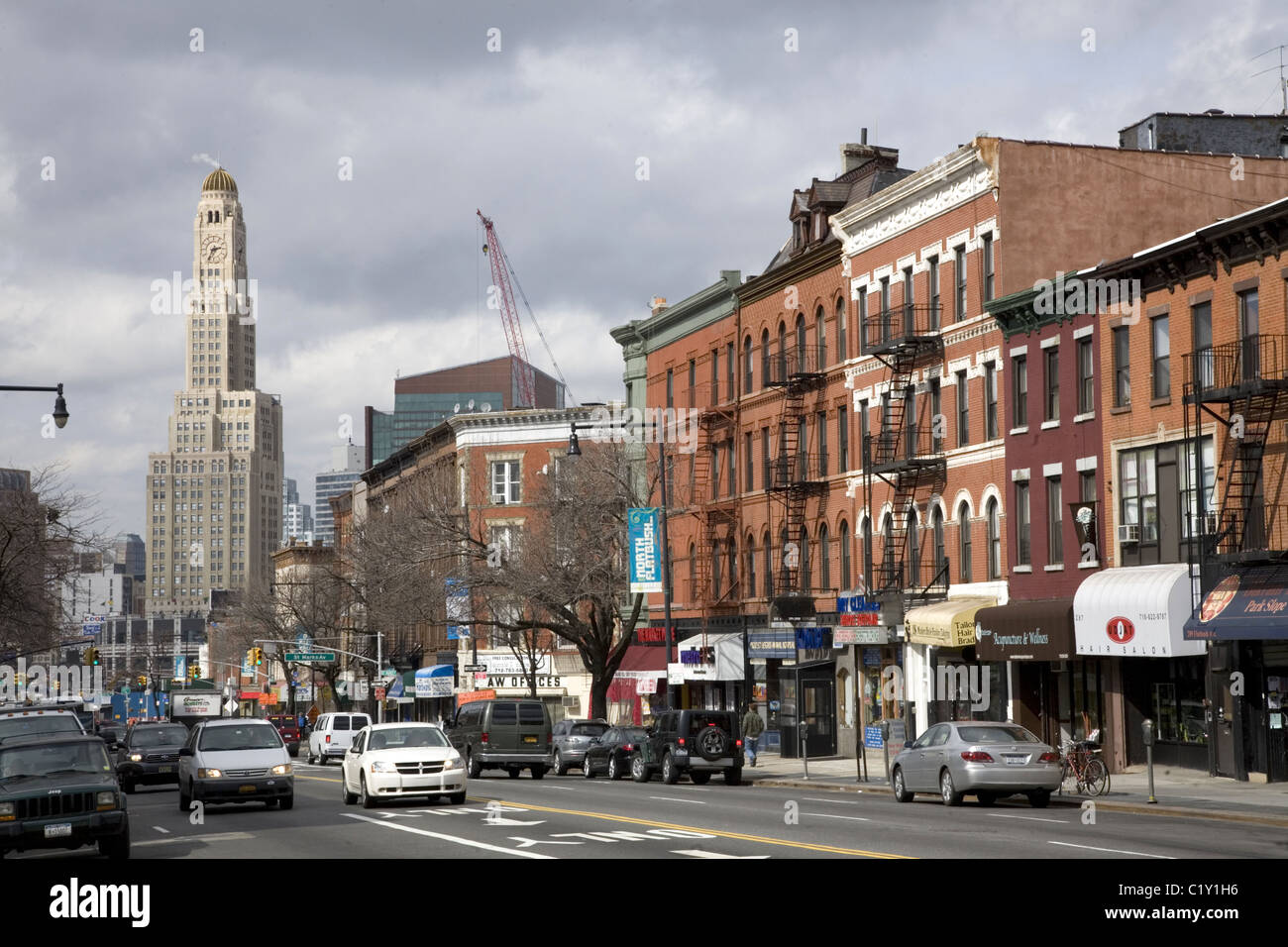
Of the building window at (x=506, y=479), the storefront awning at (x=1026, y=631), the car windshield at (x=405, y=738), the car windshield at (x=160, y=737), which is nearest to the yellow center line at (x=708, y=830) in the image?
the car windshield at (x=405, y=738)

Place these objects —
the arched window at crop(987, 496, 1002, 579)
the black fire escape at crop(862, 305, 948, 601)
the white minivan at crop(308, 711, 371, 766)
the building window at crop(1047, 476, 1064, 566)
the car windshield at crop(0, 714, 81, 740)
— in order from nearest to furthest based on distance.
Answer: the car windshield at crop(0, 714, 81, 740)
the building window at crop(1047, 476, 1064, 566)
the arched window at crop(987, 496, 1002, 579)
the black fire escape at crop(862, 305, 948, 601)
the white minivan at crop(308, 711, 371, 766)

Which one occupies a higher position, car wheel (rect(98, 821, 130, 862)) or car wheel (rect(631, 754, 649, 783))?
car wheel (rect(98, 821, 130, 862))

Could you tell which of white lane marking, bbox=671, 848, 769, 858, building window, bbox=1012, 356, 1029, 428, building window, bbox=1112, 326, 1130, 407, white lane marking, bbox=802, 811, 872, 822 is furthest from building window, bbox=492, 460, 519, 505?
white lane marking, bbox=671, 848, 769, 858

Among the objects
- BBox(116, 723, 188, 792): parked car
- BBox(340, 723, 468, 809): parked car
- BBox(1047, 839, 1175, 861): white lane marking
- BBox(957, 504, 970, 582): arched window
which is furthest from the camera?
BBox(957, 504, 970, 582): arched window

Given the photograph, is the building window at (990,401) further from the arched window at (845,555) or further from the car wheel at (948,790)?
the car wheel at (948,790)

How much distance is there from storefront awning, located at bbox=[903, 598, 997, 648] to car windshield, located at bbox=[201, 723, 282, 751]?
61.4 ft

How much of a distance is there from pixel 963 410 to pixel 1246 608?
1441cm

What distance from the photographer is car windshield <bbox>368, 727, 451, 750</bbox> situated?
30.5 metres

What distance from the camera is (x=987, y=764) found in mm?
29094

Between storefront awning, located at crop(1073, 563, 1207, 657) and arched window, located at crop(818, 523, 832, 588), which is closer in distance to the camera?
storefront awning, located at crop(1073, 563, 1207, 657)

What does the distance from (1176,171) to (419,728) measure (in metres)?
27.8

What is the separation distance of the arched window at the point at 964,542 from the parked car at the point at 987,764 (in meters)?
15.6

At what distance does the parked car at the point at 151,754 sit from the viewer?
42469 millimetres

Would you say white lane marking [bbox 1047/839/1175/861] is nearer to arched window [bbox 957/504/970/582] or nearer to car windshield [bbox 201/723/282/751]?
car windshield [bbox 201/723/282/751]
